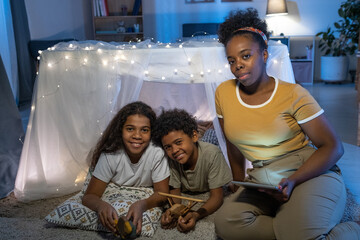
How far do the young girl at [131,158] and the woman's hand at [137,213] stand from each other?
0.09 metres

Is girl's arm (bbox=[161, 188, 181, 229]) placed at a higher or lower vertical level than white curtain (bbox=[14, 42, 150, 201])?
lower

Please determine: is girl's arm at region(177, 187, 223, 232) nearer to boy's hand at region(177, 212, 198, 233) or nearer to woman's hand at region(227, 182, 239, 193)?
boy's hand at region(177, 212, 198, 233)

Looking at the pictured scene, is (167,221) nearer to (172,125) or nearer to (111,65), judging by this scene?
(172,125)

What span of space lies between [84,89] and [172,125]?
65 cm

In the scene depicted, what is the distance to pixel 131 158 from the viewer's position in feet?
6.18

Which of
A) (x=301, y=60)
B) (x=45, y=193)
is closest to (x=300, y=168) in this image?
(x=45, y=193)

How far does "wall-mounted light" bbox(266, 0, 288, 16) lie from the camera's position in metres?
6.09

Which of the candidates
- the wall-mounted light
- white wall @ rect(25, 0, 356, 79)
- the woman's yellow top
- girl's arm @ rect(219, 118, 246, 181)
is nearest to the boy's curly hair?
girl's arm @ rect(219, 118, 246, 181)

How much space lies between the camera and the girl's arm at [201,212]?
1.59 meters

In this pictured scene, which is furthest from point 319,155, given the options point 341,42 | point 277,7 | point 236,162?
point 341,42

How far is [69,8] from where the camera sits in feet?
19.6

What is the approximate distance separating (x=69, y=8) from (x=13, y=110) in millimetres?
4106

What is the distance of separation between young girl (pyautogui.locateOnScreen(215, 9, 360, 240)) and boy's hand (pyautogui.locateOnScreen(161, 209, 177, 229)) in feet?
0.84

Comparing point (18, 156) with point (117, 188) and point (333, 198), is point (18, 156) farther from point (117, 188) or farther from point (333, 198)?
point (333, 198)
